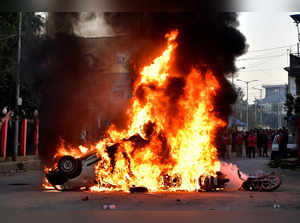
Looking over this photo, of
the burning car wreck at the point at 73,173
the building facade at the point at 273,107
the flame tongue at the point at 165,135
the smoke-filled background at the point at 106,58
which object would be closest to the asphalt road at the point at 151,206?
the burning car wreck at the point at 73,173

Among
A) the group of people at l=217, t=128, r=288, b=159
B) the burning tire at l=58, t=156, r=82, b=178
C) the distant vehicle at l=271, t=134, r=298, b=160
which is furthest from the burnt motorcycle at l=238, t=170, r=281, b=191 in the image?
the distant vehicle at l=271, t=134, r=298, b=160

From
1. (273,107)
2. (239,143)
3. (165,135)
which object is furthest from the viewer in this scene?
(273,107)

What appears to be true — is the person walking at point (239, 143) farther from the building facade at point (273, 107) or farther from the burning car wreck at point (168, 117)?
the building facade at point (273, 107)

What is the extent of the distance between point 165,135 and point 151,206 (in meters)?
3.58

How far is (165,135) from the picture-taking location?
493 inches

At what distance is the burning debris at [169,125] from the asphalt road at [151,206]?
2.20 ft

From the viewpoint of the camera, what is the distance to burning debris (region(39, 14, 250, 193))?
11859 mm

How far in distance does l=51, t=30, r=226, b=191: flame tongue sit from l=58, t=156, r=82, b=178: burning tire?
529mm

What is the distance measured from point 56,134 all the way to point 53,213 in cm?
768

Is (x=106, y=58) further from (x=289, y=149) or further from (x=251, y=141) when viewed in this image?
(x=289, y=149)

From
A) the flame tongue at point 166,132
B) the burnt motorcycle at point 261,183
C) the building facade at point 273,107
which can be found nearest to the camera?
the burnt motorcycle at point 261,183

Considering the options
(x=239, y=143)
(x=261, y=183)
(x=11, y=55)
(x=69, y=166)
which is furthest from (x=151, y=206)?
(x=239, y=143)

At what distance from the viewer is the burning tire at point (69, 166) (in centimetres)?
1148

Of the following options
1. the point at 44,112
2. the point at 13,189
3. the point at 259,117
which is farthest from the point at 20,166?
the point at 259,117
